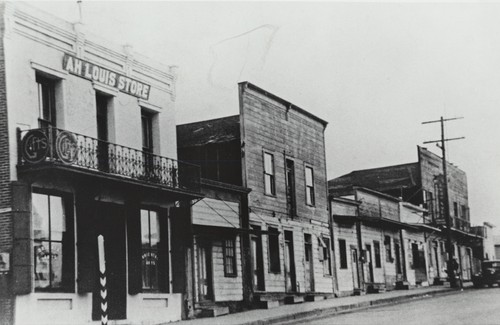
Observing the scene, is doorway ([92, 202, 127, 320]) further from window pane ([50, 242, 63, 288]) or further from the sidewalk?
the sidewalk

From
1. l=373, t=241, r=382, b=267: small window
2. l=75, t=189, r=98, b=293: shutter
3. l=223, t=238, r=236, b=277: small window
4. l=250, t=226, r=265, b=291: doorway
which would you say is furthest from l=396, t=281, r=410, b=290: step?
l=75, t=189, r=98, b=293: shutter

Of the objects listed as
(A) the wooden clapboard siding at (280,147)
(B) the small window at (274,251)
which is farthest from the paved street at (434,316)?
(A) the wooden clapboard siding at (280,147)

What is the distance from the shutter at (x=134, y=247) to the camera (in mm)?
19812

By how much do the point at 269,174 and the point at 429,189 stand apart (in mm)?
24355

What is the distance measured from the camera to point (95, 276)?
18281 mm

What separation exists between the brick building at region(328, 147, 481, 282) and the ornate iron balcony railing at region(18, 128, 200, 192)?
85.0ft

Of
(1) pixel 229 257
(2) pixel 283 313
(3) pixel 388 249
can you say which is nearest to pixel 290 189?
(1) pixel 229 257

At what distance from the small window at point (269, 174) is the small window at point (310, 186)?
350cm

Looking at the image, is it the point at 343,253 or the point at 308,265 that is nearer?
the point at 308,265

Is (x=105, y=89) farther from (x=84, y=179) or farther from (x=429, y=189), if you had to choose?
(x=429, y=189)

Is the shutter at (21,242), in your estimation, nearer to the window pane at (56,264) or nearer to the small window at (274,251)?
the window pane at (56,264)

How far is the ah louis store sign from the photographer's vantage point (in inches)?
733

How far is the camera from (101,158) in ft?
61.9

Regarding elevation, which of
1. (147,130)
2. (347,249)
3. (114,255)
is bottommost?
(114,255)
